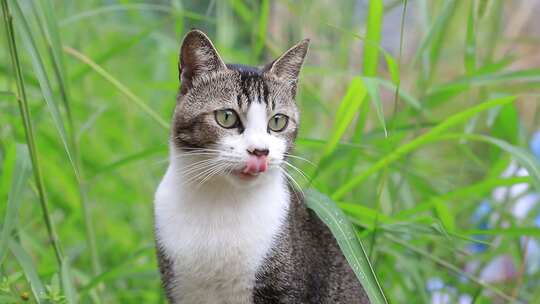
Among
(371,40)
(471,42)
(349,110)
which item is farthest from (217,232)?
(471,42)

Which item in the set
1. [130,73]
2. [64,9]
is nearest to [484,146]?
[130,73]

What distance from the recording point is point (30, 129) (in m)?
1.65

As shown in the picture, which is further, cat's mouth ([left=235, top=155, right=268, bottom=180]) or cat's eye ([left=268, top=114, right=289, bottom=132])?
cat's eye ([left=268, top=114, right=289, bottom=132])

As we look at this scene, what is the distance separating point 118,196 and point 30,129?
1.13 m

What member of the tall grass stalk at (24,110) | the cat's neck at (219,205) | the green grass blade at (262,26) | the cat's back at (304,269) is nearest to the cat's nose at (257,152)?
the cat's neck at (219,205)

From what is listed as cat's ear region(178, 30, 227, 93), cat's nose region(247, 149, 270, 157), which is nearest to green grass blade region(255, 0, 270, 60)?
cat's ear region(178, 30, 227, 93)

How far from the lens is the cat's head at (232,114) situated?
1.53 metres

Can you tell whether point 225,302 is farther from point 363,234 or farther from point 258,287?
point 363,234

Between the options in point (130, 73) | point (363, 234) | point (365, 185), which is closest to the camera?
point (363, 234)

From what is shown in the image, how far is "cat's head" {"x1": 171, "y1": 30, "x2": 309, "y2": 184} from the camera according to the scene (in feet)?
5.00

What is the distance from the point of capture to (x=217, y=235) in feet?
5.30

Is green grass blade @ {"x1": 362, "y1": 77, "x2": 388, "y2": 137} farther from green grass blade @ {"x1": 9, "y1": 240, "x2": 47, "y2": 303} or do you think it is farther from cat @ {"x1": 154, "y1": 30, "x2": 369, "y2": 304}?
green grass blade @ {"x1": 9, "y1": 240, "x2": 47, "y2": 303}

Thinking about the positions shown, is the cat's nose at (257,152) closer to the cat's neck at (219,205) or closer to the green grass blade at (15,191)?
the cat's neck at (219,205)

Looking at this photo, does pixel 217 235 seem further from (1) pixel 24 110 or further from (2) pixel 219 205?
(1) pixel 24 110
